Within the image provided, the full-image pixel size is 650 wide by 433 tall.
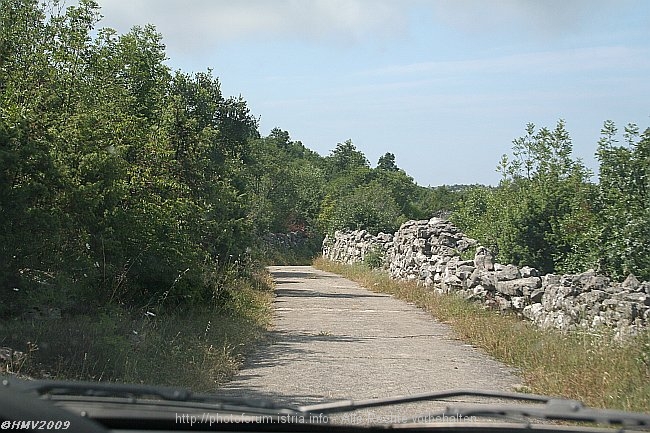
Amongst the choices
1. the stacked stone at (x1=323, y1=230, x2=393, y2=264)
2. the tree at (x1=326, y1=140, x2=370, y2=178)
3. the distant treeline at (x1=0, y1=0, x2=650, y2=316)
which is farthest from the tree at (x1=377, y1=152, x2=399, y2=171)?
the distant treeline at (x1=0, y1=0, x2=650, y2=316)

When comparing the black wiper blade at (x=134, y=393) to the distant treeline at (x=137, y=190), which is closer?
the black wiper blade at (x=134, y=393)

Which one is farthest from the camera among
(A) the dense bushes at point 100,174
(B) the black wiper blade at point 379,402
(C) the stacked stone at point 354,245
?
(C) the stacked stone at point 354,245

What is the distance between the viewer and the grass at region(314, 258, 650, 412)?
7787 millimetres

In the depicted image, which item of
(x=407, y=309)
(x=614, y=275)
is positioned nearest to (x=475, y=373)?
(x=614, y=275)

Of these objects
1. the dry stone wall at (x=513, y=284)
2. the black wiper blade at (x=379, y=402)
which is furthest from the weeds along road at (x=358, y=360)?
the black wiper blade at (x=379, y=402)

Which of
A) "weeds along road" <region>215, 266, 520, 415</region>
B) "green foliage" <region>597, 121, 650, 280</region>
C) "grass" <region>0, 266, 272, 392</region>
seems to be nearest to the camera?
"grass" <region>0, 266, 272, 392</region>

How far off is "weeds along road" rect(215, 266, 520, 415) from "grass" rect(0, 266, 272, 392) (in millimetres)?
379

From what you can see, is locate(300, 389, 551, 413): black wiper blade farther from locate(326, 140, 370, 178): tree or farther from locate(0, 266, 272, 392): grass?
locate(326, 140, 370, 178): tree

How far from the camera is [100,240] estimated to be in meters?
11.7

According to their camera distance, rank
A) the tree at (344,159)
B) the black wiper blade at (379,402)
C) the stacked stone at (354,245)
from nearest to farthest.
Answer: the black wiper blade at (379,402) < the stacked stone at (354,245) < the tree at (344,159)

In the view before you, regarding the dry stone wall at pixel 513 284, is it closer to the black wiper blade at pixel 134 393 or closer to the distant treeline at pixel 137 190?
the distant treeline at pixel 137 190

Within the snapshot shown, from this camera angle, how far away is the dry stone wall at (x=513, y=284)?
10422 mm

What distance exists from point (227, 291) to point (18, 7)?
303 inches

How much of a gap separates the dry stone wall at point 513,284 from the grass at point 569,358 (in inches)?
14.6
